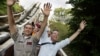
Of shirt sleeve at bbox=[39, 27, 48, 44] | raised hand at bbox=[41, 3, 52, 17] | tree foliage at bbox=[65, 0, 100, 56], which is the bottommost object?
tree foliage at bbox=[65, 0, 100, 56]

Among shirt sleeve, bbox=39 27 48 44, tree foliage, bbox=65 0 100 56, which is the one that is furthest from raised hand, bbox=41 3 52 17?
tree foliage, bbox=65 0 100 56

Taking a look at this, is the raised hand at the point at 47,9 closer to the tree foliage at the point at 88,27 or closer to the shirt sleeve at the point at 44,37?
the shirt sleeve at the point at 44,37

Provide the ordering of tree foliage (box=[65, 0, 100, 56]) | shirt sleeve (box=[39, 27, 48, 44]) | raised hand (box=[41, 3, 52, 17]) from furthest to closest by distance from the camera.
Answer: tree foliage (box=[65, 0, 100, 56]) → shirt sleeve (box=[39, 27, 48, 44]) → raised hand (box=[41, 3, 52, 17])

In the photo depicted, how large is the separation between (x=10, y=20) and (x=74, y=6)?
5.88 metres

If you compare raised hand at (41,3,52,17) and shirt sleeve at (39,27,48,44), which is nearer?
raised hand at (41,3,52,17)

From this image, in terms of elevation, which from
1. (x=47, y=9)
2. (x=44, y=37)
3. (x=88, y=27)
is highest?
(x=47, y=9)

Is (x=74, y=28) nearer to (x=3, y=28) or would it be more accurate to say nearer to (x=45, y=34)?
(x=3, y=28)

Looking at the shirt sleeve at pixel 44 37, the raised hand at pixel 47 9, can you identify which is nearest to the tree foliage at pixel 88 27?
the shirt sleeve at pixel 44 37

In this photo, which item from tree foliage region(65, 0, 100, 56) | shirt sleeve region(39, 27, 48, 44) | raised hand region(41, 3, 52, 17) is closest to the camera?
raised hand region(41, 3, 52, 17)

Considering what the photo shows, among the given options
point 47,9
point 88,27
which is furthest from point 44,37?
point 88,27

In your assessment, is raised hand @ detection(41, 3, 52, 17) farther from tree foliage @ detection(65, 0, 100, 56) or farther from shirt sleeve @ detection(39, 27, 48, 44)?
tree foliage @ detection(65, 0, 100, 56)

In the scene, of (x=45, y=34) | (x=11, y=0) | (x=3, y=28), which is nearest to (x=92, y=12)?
(x=3, y=28)

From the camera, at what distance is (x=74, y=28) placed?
12617 millimetres

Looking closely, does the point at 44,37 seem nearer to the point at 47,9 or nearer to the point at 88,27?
the point at 47,9
